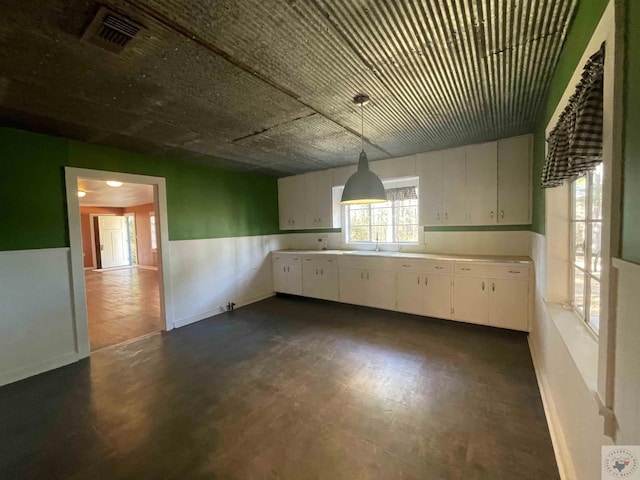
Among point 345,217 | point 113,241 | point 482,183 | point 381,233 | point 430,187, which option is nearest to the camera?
point 482,183

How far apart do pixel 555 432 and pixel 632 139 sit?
1907 millimetres

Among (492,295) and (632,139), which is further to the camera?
(492,295)

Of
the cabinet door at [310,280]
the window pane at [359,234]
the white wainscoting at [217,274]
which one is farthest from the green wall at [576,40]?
the white wainscoting at [217,274]

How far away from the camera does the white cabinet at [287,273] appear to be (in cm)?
532

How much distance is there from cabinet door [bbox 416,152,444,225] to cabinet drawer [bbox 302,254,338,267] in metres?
1.60

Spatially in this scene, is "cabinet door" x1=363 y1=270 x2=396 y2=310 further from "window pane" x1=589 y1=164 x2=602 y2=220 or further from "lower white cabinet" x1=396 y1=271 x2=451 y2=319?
"window pane" x1=589 y1=164 x2=602 y2=220

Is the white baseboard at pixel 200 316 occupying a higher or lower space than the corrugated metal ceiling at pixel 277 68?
lower

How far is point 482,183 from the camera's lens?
150 inches

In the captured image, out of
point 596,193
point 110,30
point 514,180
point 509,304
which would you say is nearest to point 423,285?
point 509,304

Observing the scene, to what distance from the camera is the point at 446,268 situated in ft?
12.4

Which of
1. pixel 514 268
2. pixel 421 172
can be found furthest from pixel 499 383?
pixel 421 172

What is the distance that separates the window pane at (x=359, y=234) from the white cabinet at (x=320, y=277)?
29.2 inches

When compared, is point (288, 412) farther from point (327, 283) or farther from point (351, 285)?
point (327, 283)

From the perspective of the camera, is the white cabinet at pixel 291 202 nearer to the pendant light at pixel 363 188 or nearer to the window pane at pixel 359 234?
the window pane at pixel 359 234
